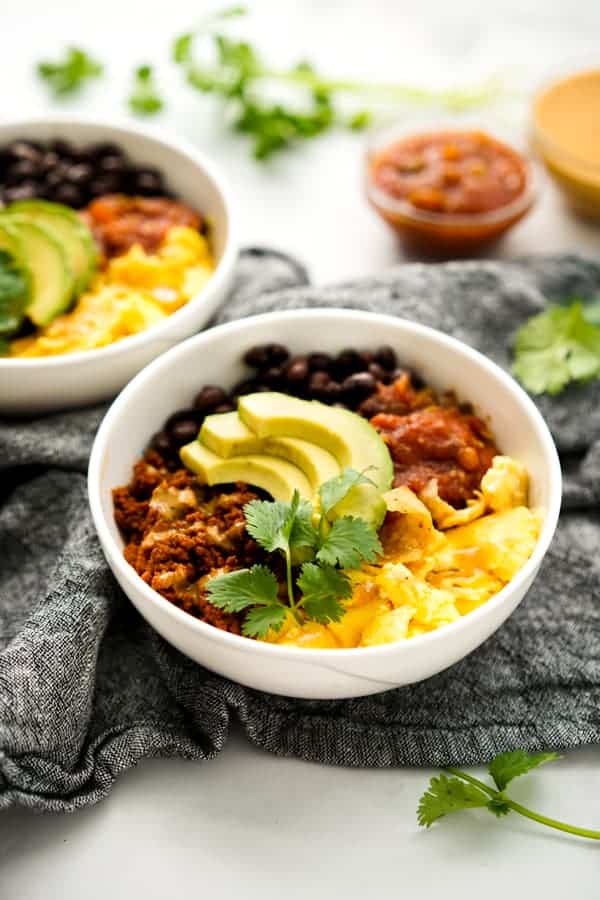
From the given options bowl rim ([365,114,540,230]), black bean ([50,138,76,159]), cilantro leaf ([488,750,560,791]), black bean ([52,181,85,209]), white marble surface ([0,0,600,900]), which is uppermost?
black bean ([50,138,76,159])

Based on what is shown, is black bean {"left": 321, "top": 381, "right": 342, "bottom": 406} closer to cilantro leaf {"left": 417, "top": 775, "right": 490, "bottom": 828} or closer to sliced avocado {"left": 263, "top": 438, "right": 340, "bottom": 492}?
sliced avocado {"left": 263, "top": 438, "right": 340, "bottom": 492}

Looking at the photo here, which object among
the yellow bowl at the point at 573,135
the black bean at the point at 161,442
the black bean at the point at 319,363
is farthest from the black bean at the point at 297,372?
the yellow bowl at the point at 573,135

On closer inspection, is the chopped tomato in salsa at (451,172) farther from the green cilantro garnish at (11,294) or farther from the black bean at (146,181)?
the green cilantro garnish at (11,294)

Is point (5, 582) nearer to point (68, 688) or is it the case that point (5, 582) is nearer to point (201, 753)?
point (68, 688)

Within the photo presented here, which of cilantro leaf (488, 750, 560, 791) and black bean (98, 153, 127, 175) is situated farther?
black bean (98, 153, 127, 175)

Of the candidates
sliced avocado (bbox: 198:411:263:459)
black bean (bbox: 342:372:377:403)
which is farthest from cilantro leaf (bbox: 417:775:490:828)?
black bean (bbox: 342:372:377:403)

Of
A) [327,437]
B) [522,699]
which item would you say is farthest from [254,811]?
[327,437]

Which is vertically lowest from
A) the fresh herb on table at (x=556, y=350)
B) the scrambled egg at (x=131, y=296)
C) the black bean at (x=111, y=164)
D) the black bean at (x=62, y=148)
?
the fresh herb on table at (x=556, y=350)
